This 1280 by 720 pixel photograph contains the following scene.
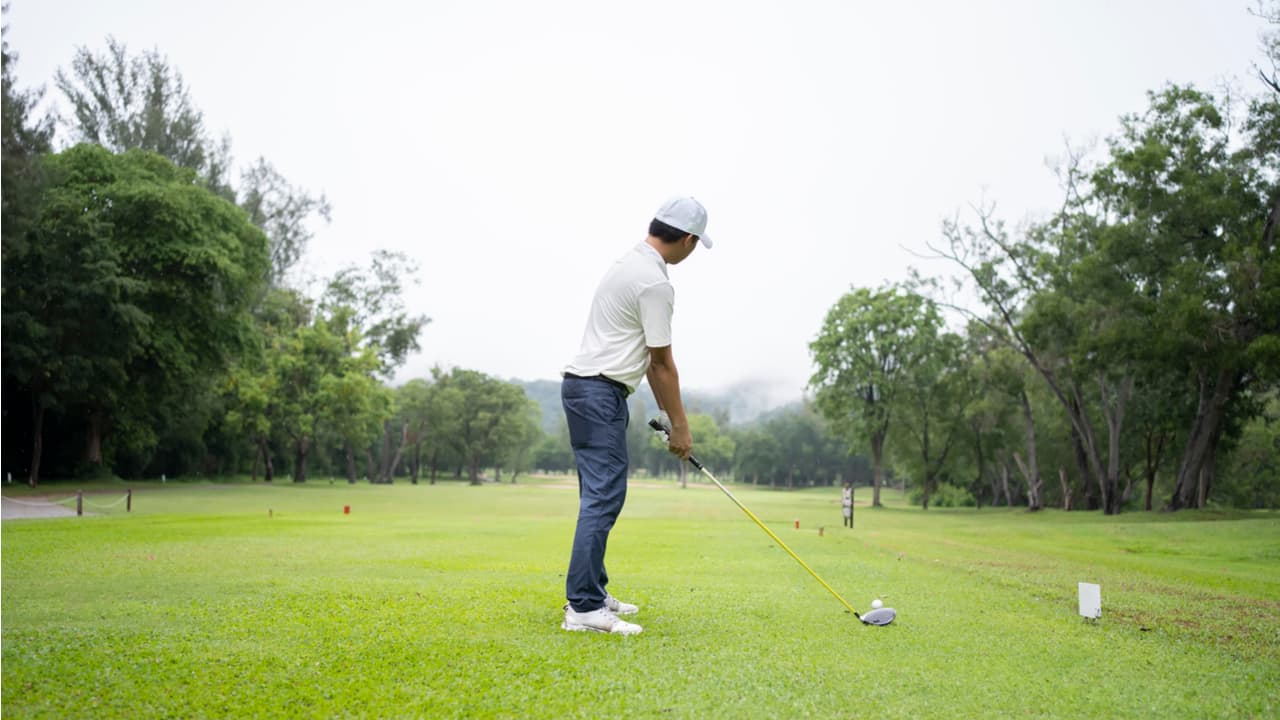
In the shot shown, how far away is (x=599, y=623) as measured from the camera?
4645 millimetres

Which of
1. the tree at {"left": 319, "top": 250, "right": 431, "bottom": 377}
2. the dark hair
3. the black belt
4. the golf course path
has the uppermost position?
the tree at {"left": 319, "top": 250, "right": 431, "bottom": 377}

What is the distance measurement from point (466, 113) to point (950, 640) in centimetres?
7984

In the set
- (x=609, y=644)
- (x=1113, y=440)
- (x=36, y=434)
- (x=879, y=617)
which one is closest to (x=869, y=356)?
(x=1113, y=440)

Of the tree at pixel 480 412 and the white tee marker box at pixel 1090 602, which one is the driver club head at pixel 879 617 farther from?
the tree at pixel 480 412

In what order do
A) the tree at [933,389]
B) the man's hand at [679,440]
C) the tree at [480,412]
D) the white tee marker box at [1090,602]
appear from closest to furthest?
1. the man's hand at [679,440]
2. the white tee marker box at [1090,602]
3. the tree at [933,389]
4. the tree at [480,412]

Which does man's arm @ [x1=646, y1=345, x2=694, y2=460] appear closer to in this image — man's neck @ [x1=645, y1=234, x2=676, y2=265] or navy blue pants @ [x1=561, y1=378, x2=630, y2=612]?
navy blue pants @ [x1=561, y1=378, x2=630, y2=612]

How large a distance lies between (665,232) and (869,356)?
4361 centimetres

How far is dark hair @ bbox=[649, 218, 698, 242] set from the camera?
5230 millimetres

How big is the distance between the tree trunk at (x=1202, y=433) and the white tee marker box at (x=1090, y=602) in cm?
2801

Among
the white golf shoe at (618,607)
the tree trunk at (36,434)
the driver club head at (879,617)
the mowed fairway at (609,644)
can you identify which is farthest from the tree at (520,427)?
the driver club head at (879,617)

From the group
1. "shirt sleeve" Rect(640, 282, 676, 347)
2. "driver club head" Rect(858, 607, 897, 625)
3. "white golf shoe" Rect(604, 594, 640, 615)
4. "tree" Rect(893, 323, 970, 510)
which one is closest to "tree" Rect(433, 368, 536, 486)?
"tree" Rect(893, 323, 970, 510)

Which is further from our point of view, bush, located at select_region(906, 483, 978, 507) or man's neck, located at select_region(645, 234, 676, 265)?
bush, located at select_region(906, 483, 978, 507)

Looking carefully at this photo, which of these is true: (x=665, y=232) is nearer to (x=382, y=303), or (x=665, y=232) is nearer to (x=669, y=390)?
(x=669, y=390)

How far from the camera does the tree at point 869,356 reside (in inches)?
1820
